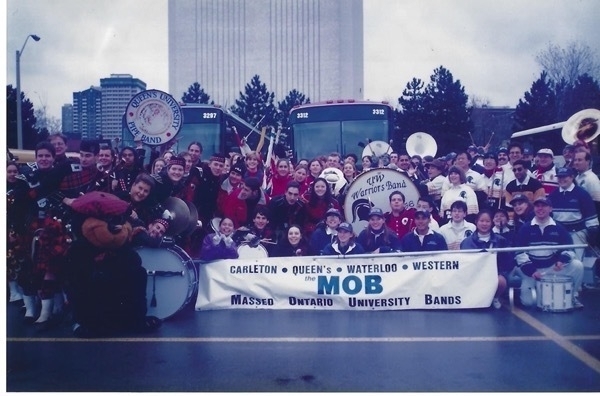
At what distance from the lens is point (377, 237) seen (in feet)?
24.6

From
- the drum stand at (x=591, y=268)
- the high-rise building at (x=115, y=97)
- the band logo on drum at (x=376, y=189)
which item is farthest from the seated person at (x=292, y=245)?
the drum stand at (x=591, y=268)

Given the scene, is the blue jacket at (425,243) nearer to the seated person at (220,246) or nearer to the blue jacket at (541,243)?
the blue jacket at (541,243)

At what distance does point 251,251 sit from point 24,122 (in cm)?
409

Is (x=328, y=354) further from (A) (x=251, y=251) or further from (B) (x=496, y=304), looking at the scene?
(B) (x=496, y=304)

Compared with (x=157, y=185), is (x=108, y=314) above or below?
below

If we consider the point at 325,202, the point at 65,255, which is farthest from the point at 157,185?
the point at 325,202

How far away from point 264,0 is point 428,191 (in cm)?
422

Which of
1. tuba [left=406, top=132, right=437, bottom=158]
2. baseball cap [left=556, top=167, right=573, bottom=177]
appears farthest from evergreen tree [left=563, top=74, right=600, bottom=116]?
baseball cap [left=556, top=167, right=573, bottom=177]

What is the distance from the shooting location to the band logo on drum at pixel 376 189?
8492 millimetres

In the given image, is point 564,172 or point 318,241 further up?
point 564,172

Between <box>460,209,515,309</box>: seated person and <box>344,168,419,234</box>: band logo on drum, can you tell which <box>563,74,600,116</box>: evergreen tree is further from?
<box>460,209,515,309</box>: seated person

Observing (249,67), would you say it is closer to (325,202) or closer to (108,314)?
(325,202)

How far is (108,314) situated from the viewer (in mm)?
6520

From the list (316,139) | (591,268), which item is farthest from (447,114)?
(591,268)
